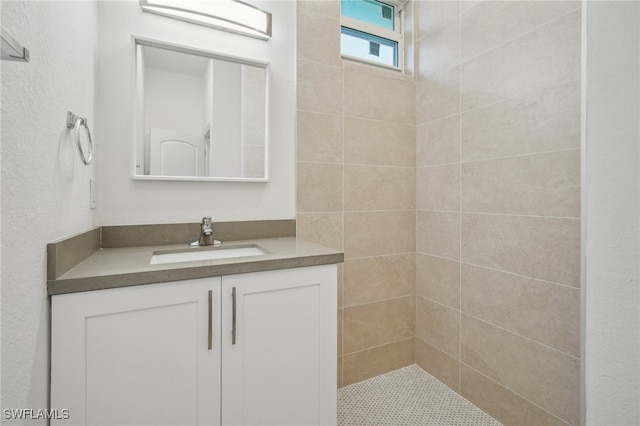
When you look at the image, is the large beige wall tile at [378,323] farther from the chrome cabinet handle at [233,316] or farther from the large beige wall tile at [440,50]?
the large beige wall tile at [440,50]

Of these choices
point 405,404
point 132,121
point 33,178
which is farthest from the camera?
point 405,404

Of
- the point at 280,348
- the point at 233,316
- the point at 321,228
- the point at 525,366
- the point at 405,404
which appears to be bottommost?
the point at 405,404

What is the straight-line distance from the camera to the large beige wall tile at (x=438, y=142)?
1771 mm

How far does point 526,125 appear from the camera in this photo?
1408 millimetres

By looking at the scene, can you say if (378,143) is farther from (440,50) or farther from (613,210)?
(613,210)

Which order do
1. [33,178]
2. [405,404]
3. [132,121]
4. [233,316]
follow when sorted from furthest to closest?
[405,404]
[132,121]
[233,316]
[33,178]

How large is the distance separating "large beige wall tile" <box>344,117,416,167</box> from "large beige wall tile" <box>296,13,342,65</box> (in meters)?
0.38

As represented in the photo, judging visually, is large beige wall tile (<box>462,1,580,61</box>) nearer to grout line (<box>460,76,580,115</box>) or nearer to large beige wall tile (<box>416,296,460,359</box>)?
grout line (<box>460,76,580,115</box>)

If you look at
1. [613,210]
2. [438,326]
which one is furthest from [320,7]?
[438,326]

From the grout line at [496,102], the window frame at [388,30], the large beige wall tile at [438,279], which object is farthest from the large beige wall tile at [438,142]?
the large beige wall tile at [438,279]

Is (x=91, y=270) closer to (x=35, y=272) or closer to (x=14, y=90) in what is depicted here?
(x=35, y=272)

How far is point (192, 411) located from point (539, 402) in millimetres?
1471

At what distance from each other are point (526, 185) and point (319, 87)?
118cm

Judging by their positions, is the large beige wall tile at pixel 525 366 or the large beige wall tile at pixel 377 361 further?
the large beige wall tile at pixel 377 361
